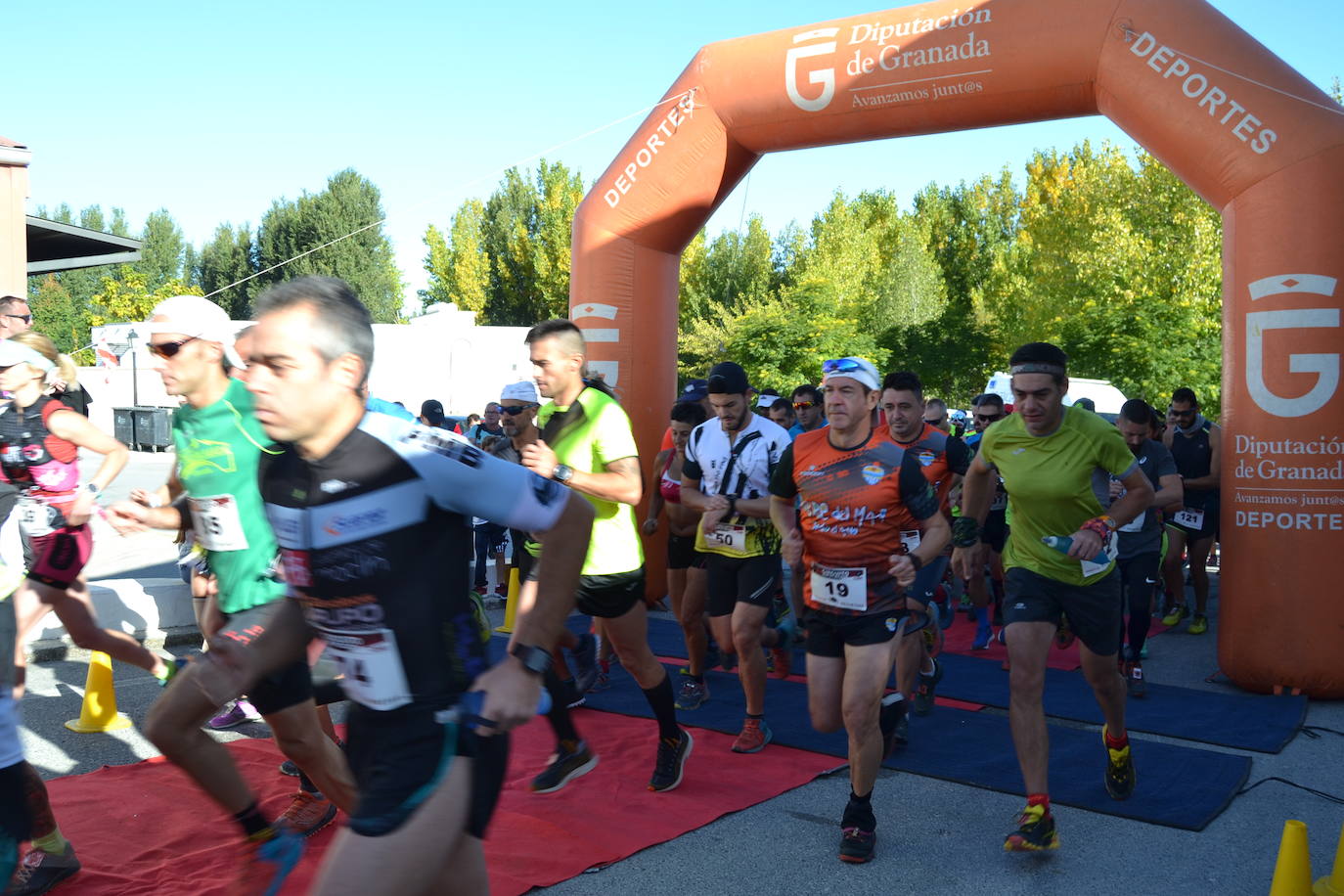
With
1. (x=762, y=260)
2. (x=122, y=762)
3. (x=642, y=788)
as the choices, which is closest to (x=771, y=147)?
(x=642, y=788)

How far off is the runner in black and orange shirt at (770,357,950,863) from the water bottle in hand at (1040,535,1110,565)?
0.48m

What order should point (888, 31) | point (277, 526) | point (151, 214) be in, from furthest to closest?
point (151, 214) < point (888, 31) < point (277, 526)

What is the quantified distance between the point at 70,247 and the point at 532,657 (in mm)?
15485

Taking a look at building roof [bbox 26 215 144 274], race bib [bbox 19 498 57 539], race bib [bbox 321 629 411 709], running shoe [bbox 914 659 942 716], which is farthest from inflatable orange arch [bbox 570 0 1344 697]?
building roof [bbox 26 215 144 274]

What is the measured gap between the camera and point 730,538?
6055 millimetres

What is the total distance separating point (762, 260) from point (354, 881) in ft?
149

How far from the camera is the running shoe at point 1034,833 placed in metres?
4.44

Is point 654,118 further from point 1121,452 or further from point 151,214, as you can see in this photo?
point 151,214

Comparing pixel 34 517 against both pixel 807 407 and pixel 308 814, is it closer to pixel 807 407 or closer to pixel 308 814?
pixel 308 814

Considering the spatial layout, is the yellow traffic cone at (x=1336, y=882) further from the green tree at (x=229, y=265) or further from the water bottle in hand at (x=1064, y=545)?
the green tree at (x=229, y=265)

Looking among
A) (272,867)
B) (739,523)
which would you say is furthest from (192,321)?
(739,523)

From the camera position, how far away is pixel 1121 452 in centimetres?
489

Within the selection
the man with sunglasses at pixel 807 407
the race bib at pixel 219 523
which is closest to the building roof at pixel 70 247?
the man with sunglasses at pixel 807 407

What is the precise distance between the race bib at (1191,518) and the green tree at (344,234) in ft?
176
